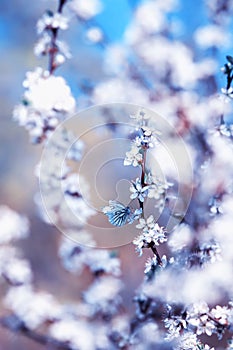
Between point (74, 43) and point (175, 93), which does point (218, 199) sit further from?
point (74, 43)

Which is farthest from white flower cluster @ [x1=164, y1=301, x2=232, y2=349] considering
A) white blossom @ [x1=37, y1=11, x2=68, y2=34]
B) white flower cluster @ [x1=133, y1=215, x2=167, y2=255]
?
white blossom @ [x1=37, y1=11, x2=68, y2=34]

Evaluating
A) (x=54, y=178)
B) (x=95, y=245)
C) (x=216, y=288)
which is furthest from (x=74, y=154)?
(x=216, y=288)

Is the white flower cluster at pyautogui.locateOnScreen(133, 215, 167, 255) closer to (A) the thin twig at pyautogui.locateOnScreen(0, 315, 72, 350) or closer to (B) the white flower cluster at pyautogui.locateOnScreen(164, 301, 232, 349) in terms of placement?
(B) the white flower cluster at pyautogui.locateOnScreen(164, 301, 232, 349)

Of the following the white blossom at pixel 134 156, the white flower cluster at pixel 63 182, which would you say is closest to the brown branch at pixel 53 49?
the white flower cluster at pixel 63 182

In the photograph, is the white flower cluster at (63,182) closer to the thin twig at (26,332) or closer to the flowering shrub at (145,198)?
the flowering shrub at (145,198)

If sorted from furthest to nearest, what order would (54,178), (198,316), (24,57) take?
(24,57) < (54,178) < (198,316)

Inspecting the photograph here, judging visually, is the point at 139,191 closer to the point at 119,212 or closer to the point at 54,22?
the point at 119,212

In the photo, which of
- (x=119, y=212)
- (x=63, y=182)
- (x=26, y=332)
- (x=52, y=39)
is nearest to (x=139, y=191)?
(x=119, y=212)
